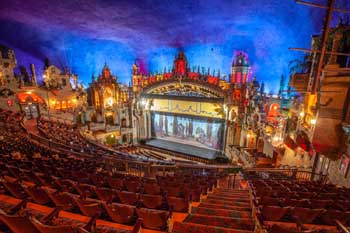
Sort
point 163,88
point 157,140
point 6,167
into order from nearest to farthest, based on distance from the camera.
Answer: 1. point 6,167
2. point 163,88
3. point 157,140

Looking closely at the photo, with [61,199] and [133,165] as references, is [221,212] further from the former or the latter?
[133,165]

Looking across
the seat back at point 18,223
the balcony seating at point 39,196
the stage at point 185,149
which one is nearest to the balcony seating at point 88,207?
the seat back at point 18,223

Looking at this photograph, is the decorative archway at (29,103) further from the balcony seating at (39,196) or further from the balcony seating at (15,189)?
the balcony seating at (39,196)

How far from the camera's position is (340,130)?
8477 mm

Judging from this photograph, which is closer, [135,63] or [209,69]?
[209,69]

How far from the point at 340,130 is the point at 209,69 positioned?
17.1m

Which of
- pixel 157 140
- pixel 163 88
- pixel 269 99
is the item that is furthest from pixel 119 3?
pixel 269 99

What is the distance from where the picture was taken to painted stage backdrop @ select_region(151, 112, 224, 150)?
79.4 feet

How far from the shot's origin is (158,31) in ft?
72.4

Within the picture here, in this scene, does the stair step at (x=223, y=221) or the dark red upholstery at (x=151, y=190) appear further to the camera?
the dark red upholstery at (x=151, y=190)

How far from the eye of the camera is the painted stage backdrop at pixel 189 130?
24209mm

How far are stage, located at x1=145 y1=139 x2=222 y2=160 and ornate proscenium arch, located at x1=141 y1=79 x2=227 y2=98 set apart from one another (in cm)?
782

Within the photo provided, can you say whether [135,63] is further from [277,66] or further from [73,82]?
[277,66]

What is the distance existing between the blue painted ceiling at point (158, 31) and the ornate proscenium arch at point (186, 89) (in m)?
2.97
